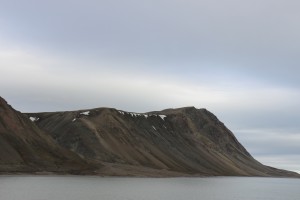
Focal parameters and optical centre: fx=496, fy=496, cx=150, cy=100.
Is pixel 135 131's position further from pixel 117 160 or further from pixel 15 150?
pixel 15 150

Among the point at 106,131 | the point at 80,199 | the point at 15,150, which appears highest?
the point at 106,131

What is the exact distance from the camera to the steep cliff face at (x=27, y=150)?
4587 inches

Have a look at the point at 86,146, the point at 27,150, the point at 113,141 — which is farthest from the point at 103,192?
the point at 113,141

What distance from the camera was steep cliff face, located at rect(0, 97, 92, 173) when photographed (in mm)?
116500

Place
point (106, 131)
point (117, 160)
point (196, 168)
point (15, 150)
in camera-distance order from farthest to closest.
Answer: point (196, 168), point (106, 131), point (117, 160), point (15, 150)

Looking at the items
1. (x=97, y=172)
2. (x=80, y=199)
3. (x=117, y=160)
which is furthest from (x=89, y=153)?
(x=80, y=199)

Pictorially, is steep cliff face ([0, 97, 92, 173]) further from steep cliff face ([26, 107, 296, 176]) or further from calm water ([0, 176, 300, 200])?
steep cliff face ([26, 107, 296, 176])

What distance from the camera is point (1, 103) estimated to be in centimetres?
13550

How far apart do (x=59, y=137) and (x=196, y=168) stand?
55645 millimetres

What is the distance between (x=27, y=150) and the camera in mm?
123562

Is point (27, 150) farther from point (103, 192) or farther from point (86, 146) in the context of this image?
point (103, 192)

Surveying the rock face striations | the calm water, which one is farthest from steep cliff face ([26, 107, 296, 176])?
the calm water

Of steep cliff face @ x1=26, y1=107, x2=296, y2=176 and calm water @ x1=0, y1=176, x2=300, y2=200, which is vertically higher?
steep cliff face @ x1=26, y1=107, x2=296, y2=176

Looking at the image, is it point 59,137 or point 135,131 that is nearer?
point 59,137
